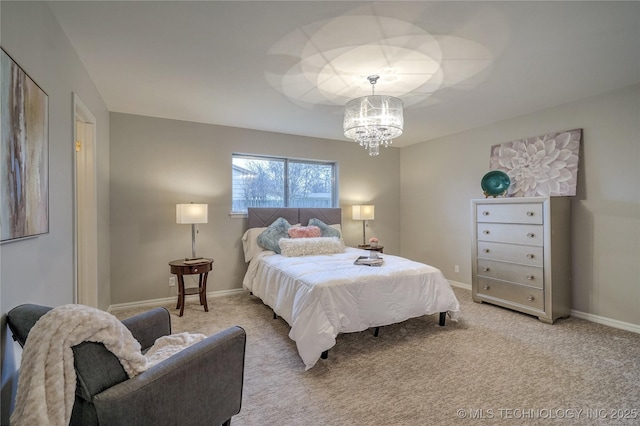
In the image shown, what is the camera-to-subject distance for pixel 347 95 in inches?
125

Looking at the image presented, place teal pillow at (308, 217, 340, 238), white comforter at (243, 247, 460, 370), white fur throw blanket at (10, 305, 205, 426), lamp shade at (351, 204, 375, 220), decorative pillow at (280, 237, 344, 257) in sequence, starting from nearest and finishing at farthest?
1. white fur throw blanket at (10, 305, 205, 426)
2. white comforter at (243, 247, 460, 370)
3. decorative pillow at (280, 237, 344, 257)
4. teal pillow at (308, 217, 340, 238)
5. lamp shade at (351, 204, 375, 220)

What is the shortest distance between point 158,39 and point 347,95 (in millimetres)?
1802

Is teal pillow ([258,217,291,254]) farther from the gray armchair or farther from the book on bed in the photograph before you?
the gray armchair

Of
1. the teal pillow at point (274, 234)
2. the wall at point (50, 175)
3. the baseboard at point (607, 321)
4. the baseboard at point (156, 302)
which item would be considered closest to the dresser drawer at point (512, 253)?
the baseboard at point (607, 321)

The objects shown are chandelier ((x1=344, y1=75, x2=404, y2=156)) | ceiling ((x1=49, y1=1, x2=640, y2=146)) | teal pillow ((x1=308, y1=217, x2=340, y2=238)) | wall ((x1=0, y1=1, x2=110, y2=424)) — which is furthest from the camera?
teal pillow ((x1=308, y1=217, x2=340, y2=238))

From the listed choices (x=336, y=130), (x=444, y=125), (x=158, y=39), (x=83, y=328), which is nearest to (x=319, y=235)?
(x=336, y=130)

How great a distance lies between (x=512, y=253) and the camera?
355cm

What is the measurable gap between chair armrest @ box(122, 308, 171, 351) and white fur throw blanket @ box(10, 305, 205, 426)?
0.69 metres

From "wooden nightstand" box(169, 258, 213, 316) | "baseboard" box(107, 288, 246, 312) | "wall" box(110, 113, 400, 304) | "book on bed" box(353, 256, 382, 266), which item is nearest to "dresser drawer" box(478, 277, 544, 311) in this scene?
"book on bed" box(353, 256, 382, 266)

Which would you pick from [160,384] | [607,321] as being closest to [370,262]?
[160,384]

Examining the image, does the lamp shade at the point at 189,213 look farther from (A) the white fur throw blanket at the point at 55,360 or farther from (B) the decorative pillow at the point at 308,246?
(A) the white fur throw blanket at the point at 55,360

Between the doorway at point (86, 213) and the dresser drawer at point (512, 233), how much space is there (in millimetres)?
4516

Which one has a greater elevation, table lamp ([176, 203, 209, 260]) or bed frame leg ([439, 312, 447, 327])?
table lamp ([176, 203, 209, 260])

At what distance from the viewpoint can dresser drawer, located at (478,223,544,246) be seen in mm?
3318
